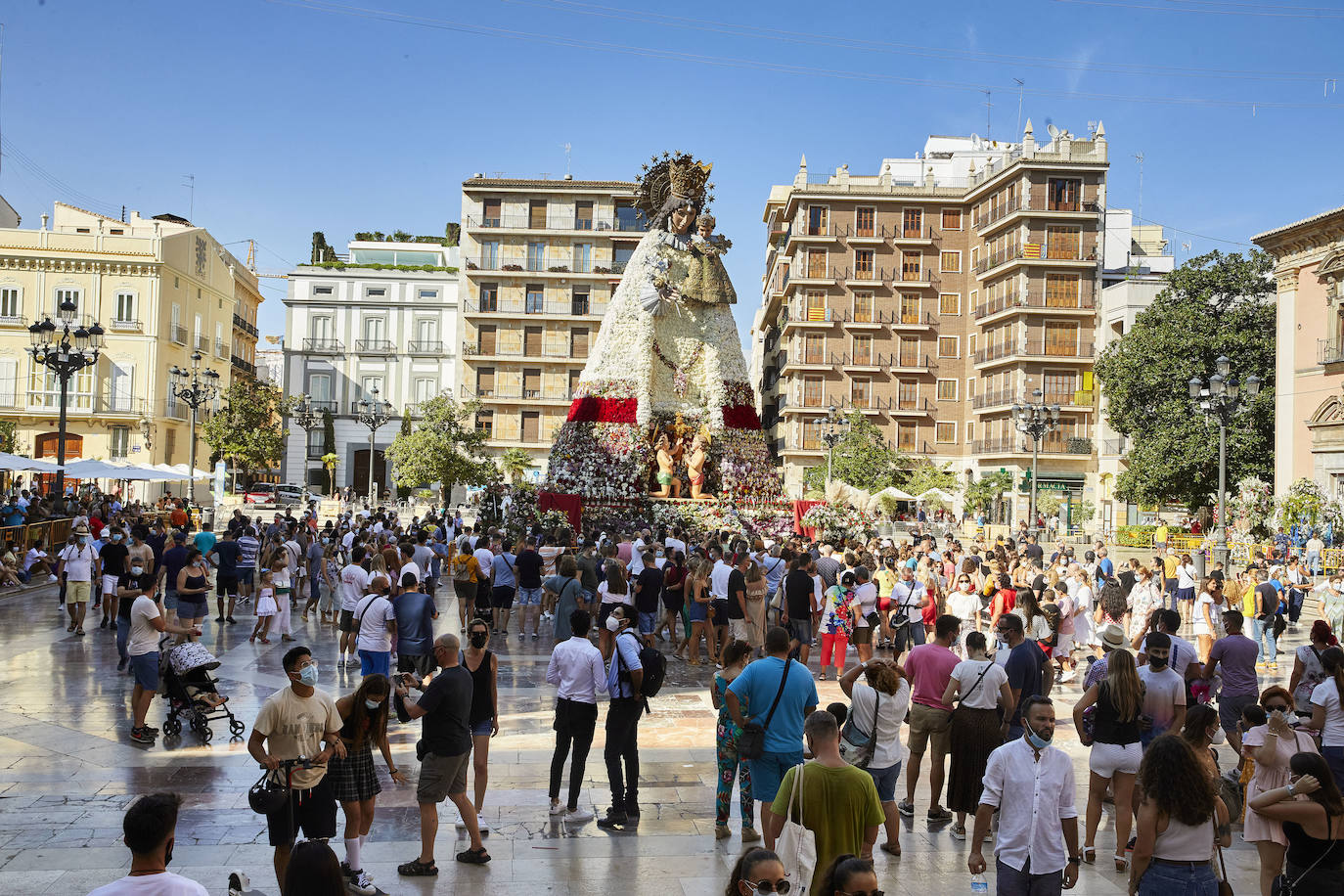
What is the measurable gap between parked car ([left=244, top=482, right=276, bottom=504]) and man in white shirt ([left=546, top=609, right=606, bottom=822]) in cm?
3845

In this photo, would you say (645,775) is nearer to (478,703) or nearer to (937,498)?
(478,703)

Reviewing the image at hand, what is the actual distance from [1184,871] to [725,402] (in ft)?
86.3

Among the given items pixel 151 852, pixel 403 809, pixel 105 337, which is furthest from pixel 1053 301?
pixel 151 852

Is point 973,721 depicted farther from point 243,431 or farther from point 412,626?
point 243,431

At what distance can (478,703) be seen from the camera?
7.00m

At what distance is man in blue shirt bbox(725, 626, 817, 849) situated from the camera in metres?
6.33

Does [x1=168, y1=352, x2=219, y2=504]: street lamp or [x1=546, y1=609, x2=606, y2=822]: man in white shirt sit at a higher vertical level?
[x1=168, y1=352, x2=219, y2=504]: street lamp

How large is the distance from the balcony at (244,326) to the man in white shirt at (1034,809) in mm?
60653

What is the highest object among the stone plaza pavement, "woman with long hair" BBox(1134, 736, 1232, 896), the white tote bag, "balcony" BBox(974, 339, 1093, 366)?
"balcony" BBox(974, 339, 1093, 366)

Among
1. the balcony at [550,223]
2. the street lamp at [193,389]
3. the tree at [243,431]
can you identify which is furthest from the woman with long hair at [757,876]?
the balcony at [550,223]

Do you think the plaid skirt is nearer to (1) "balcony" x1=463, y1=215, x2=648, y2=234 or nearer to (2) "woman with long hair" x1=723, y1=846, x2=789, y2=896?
(2) "woman with long hair" x1=723, y1=846, x2=789, y2=896

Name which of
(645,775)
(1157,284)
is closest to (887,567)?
(645,775)

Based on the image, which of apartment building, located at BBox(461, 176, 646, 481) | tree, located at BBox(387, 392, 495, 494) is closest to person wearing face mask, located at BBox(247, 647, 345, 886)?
tree, located at BBox(387, 392, 495, 494)

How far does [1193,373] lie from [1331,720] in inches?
1393
